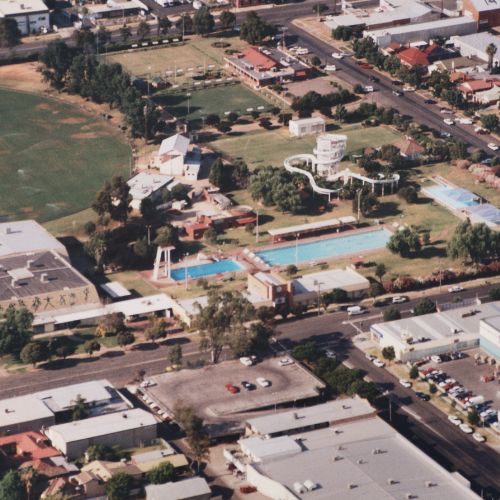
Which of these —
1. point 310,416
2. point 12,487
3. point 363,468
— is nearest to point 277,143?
point 310,416

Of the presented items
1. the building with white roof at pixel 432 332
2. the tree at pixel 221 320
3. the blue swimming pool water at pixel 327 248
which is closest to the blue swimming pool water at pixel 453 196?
the blue swimming pool water at pixel 327 248

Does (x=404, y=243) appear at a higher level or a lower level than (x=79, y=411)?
lower

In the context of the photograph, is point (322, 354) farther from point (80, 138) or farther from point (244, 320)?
point (80, 138)

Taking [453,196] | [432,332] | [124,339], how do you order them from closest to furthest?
[432,332] → [124,339] → [453,196]

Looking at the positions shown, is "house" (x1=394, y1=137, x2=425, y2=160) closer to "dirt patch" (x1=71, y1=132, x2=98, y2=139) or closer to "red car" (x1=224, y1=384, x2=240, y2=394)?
"dirt patch" (x1=71, y1=132, x2=98, y2=139)

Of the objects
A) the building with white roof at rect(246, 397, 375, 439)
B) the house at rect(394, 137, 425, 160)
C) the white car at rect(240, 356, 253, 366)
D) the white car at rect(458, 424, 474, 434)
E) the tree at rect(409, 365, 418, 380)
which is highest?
the house at rect(394, 137, 425, 160)

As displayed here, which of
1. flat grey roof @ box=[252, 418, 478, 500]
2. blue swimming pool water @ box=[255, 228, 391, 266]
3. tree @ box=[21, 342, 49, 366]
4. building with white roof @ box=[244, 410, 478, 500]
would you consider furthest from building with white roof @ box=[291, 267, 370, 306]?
building with white roof @ box=[244, 410, 478, 500]

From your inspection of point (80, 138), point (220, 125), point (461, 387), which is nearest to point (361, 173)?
point (220, 125)

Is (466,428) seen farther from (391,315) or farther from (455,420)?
(391,315)
